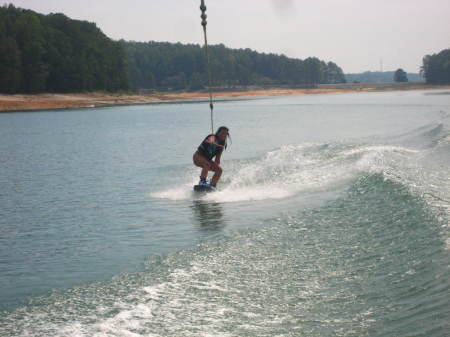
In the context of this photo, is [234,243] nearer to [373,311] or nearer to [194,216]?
[194,216]

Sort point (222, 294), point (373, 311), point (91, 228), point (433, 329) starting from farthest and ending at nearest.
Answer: point (91, 228) < point (222, 294) < point (373, 311) < point (433, 329)

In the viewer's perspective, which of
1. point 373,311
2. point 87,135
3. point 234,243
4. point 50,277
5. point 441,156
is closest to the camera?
point 373,311

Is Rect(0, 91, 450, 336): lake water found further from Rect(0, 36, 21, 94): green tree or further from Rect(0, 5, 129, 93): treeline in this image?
Rect(0, 5, 129, 93): treeline

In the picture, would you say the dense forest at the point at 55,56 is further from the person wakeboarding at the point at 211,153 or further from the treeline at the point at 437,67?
the treeline at the point at 437,67

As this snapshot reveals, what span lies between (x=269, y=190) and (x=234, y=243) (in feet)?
17.6

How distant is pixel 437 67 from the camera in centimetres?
18138

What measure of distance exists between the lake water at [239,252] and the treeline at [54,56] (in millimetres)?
89209

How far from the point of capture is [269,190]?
14.8 m

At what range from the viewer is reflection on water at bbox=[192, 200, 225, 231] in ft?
36.4

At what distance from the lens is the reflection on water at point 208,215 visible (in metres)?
11.1

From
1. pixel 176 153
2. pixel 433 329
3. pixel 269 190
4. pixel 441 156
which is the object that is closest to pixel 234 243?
pixel 433 329

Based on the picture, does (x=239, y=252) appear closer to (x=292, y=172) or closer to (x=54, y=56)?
(x=292, y=172)

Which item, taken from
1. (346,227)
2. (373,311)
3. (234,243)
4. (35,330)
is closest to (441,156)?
(346,227)

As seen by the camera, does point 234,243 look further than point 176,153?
No
